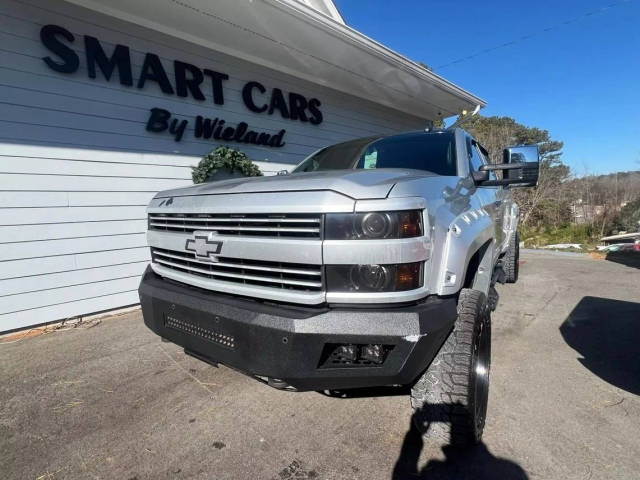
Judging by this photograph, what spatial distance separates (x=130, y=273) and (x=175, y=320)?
314 centimetres

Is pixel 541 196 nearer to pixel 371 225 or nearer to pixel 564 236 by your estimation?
pixel 564 236

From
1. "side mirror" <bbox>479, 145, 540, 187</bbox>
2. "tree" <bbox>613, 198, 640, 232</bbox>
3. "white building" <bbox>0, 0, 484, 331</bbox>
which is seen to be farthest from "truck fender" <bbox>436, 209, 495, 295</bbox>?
"tree" <bbox>613, 198, 640, 232</bbox>

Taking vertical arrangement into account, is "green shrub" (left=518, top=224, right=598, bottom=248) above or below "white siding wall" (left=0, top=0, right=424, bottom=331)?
below

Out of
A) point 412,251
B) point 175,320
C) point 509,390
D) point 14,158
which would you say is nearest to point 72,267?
point 14,158

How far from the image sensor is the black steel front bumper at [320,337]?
1.44 meters

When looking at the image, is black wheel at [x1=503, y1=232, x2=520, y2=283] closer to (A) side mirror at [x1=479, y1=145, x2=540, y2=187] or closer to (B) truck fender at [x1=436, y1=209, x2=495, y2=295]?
(A) side mirror at [x1=479, y1=145, x2=540, y2=187]

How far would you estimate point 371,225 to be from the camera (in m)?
1.49

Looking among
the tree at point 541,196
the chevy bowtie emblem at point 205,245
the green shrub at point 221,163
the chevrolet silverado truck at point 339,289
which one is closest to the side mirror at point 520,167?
the chevrolet silverado truck at point 339,289

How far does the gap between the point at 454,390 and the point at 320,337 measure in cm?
78

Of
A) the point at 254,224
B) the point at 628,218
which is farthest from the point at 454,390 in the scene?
the point at 628,218

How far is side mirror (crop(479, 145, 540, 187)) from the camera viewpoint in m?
2.31

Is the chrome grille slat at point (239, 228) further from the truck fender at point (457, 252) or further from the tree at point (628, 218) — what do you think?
the tree at point (628, 218)

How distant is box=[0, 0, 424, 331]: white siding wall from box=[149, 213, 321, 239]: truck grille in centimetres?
280

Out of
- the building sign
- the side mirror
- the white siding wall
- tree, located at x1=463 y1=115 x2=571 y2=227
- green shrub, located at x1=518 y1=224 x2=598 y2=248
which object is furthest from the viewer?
tree, located at x1=463 y1=115 x2=571 y2=227
